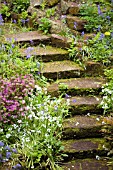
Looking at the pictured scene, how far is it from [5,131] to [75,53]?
78.1 inches

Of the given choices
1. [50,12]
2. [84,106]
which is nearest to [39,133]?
[84,106]

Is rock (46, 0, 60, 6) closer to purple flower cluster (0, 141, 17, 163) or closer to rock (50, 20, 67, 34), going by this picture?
rock (50, 20, 67, 34)

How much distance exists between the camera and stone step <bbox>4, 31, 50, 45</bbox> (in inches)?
252

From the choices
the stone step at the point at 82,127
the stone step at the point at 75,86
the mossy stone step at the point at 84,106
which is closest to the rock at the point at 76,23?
the stone step at the point at 75,86

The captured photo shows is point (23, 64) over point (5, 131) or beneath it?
over

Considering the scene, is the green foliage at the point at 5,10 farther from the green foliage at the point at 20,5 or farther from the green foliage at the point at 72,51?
the green foliage at the point at 72,51

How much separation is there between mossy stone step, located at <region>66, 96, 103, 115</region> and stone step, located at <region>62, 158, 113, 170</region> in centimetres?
74

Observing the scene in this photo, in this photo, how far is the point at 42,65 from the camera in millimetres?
5785

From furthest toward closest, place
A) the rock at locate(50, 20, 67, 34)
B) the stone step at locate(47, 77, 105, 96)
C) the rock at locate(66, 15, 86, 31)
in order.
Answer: the rock at locate(66, 15, 86, 31) → the rock at locate(50, 20, 67, 34) → the stone step at locate(47, 77, 105, 96)

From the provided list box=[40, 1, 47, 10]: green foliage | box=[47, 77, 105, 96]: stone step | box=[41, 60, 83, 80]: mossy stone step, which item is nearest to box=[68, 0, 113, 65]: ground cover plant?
box=[41, 60, 83, 80]: mossy stone step

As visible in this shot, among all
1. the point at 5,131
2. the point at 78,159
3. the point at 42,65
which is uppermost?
the point at 42,65

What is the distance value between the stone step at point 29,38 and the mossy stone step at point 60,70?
640 millimetres

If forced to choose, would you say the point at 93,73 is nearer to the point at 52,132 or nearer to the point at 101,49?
the point at 101,49

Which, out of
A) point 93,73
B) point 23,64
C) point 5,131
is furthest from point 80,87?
point 5,131
